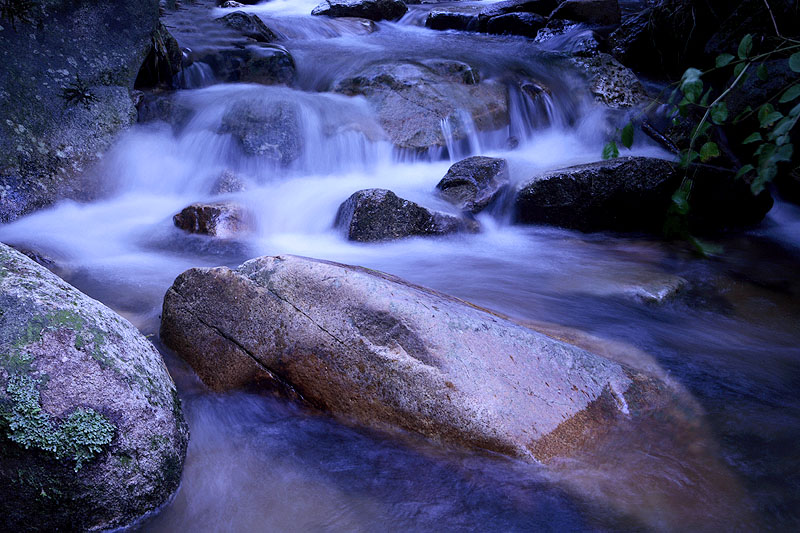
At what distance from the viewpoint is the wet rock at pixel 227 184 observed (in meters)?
6.16

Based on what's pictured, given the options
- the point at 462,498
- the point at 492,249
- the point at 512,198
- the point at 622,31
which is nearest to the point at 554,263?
the point at 492,249

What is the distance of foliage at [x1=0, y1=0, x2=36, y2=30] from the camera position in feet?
17.7

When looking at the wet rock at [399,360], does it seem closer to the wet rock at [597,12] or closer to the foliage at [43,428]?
the foliage at [43,428]

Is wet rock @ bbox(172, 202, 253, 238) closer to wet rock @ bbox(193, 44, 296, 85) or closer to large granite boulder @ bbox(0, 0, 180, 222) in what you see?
large granite boulder @ bbox(0, 0, 180, 222)

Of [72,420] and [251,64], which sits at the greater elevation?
[251,64]

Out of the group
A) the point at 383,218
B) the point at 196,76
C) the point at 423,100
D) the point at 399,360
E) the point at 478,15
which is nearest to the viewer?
the point at 399,360

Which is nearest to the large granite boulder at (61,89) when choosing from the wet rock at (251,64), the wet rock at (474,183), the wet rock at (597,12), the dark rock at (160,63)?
the dark rock at (160,63)

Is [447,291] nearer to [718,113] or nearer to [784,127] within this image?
[718,113]

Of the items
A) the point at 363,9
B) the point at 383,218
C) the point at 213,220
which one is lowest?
the point at 213,220

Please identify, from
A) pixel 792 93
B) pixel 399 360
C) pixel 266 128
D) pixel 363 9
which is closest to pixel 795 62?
pixel 792 93

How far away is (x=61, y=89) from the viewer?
18.7 feet

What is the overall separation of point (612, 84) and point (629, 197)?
3.58m

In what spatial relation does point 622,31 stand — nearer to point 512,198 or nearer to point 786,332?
point 512,198

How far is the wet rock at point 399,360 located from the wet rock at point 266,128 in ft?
13.3
